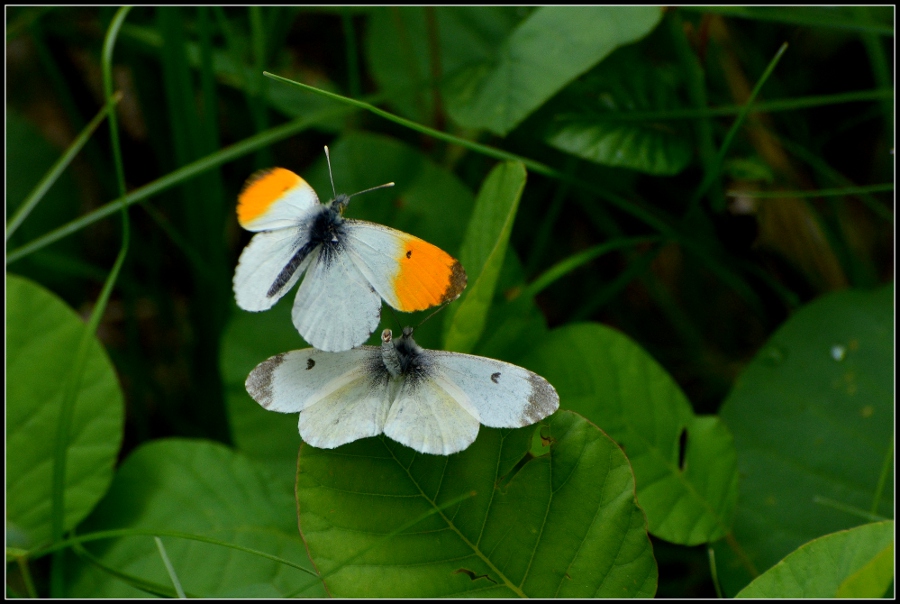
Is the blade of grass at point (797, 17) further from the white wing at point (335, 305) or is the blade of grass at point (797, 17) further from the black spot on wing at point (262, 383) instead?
the black spot on wing at point (262, 383)

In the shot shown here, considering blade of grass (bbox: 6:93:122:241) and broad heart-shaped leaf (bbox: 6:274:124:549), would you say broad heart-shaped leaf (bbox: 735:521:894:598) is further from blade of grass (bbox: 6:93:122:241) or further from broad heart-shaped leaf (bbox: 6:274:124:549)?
blade of grass (bbox: 6:93:122:241)

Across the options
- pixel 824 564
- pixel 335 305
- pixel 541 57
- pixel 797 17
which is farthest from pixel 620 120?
pixel 824 564

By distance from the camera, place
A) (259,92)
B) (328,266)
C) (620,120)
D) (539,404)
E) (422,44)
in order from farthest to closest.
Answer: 1. (422,44)
2. (259,92)
3. (620,120)
4. (328,266)
5. (539,404)

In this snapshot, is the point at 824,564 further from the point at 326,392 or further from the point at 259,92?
the point at 259,92

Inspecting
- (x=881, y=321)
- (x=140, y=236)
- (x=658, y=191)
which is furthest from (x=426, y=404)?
(x=140, y=236)

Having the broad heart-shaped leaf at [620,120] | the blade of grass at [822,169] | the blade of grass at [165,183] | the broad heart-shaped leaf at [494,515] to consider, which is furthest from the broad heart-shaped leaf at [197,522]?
the blade of grass at [822,169]

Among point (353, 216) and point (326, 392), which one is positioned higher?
point (353, 216)

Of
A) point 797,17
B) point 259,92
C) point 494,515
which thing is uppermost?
point 797,17
